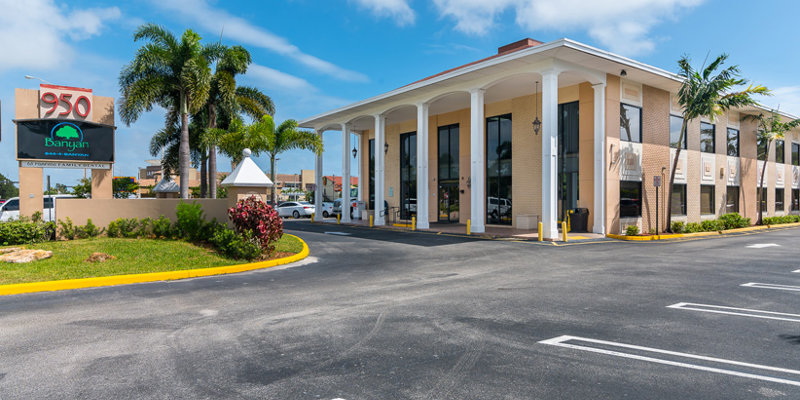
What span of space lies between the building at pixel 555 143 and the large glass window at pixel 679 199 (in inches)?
4.3

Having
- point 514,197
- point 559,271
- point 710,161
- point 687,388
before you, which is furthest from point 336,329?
point 710,161

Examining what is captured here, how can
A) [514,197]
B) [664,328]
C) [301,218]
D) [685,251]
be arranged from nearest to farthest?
[664,328] → [685,251] → [514,197] → [301,218]

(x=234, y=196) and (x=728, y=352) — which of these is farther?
(x=234, y=196)

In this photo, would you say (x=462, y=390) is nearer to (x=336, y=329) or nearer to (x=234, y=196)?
(x=336, y=329)

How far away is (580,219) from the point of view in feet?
68.6

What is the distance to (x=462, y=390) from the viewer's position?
3.97 m

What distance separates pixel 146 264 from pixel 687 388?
10.9 metres

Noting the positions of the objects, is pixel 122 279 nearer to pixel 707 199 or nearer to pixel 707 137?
pixel 707 199

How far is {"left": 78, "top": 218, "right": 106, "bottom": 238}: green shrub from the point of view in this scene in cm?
1369

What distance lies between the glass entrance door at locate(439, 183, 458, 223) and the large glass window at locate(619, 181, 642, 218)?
9.39m

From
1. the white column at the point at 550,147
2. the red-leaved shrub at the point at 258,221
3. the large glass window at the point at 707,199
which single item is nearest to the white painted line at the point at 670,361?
the red-leaved shrub at the point at 258,221

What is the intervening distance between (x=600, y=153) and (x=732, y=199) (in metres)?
15.5

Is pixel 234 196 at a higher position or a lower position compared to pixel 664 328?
higher

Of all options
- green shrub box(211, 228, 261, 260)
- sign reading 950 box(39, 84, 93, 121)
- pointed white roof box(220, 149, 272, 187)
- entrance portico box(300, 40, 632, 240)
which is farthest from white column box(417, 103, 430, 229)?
sign reading 950 box(39, 84, 93, 121)
